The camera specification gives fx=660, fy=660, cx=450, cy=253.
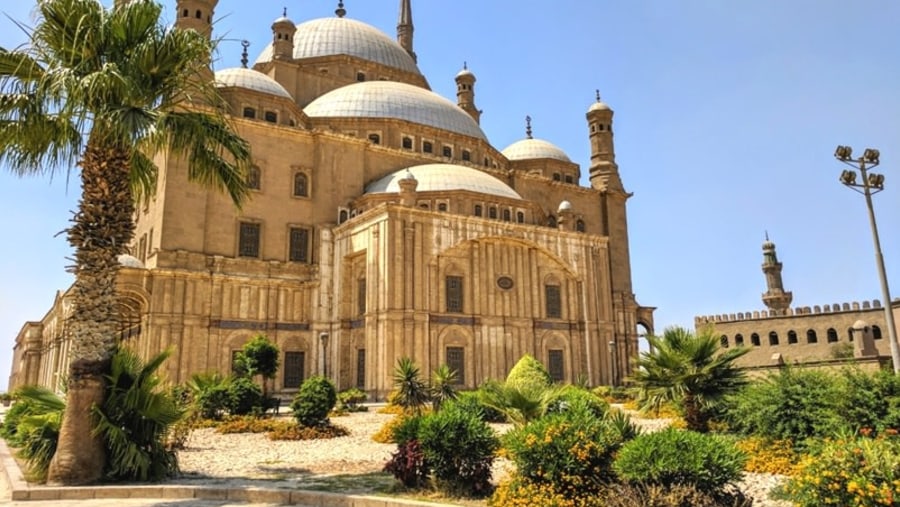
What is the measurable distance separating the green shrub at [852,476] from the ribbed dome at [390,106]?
3217cm

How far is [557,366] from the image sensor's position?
31.1m

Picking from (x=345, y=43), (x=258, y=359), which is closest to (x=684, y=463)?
(x=258, y=359)

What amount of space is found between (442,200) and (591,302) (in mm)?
8756

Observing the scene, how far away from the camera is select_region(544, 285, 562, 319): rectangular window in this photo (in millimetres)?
31345

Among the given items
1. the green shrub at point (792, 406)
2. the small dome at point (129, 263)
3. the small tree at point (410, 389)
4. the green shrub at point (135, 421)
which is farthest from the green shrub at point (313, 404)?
the small dome at point (129, 263)

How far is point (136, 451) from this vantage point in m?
9.71

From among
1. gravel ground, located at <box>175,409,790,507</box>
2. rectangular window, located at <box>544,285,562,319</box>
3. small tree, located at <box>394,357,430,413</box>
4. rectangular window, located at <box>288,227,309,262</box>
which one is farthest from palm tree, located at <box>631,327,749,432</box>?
rectangular window, located at <box>288,227,309,262</box>

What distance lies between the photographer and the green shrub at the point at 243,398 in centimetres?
1892

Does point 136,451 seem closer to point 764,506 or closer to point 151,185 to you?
point 151,185

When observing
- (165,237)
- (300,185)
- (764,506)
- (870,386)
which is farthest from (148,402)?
(300,185)

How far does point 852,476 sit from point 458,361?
903 inches

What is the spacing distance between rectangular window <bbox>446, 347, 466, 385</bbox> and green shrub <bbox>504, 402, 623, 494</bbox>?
20562 mm

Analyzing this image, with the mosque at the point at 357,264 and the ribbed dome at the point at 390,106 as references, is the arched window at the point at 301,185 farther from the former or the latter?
the ribbed dome at the point at 390,106

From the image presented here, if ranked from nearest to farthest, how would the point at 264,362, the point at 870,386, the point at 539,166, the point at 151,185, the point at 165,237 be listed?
the point at 870,386 < the point at 151,185 < the point at 264,362 < the point at 165,237 < the point at 539,166
